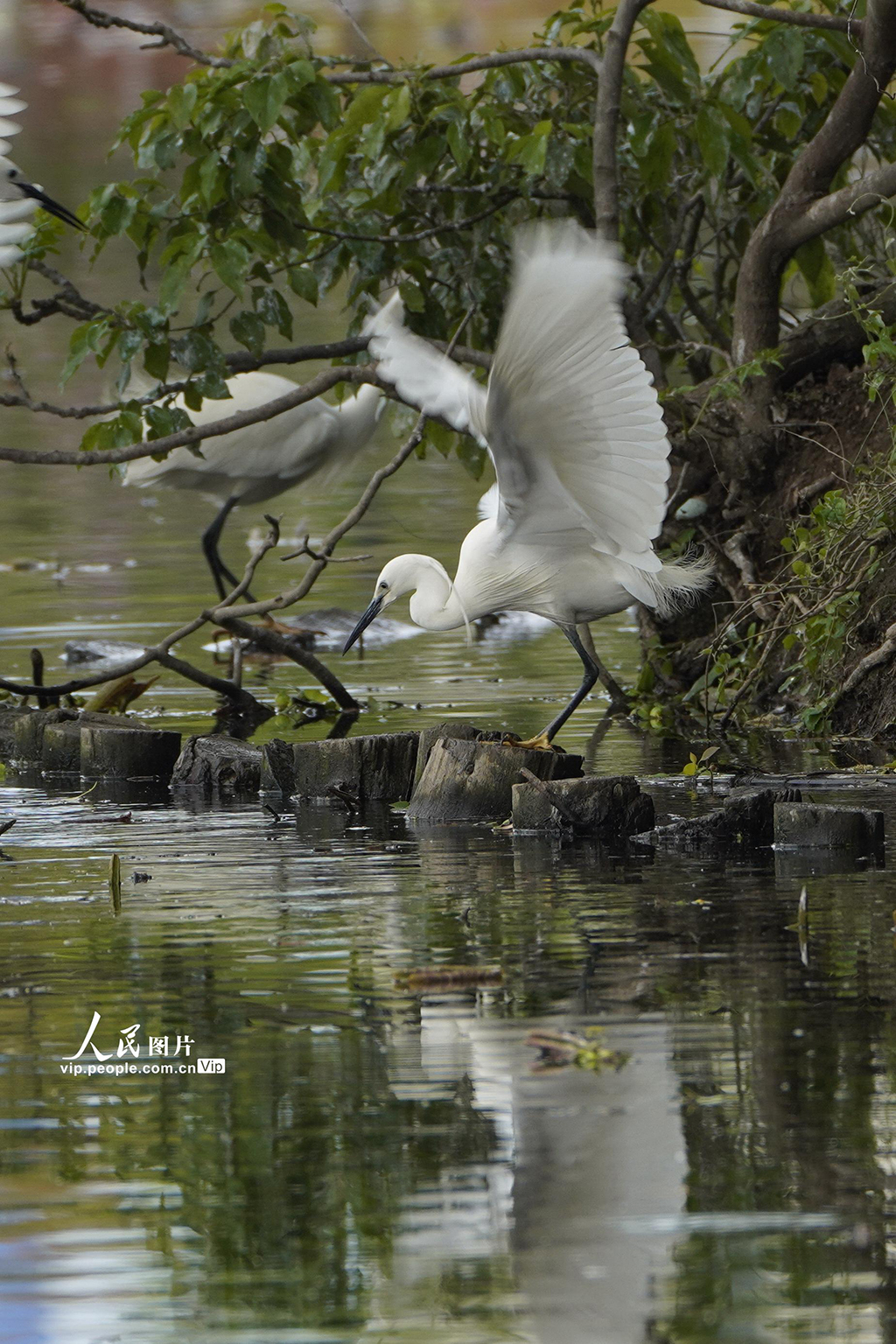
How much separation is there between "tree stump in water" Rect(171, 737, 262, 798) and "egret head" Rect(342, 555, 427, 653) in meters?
0.77

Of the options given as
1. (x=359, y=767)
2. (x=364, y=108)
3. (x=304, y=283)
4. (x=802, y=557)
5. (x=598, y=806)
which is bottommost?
(x=598, y=806)

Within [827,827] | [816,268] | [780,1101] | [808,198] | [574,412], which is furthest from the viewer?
[816,268]

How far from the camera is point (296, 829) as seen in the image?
607 centimetres

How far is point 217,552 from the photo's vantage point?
11266mm

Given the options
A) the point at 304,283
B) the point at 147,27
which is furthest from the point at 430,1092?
the point at 147,27

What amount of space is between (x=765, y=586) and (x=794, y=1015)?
13.5ft

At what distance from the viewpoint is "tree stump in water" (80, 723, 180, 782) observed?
277 inches

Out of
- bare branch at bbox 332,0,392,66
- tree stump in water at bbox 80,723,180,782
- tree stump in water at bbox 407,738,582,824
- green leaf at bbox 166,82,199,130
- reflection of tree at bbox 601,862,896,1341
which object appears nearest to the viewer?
reflection of tree at bbox 601,862,896,1341

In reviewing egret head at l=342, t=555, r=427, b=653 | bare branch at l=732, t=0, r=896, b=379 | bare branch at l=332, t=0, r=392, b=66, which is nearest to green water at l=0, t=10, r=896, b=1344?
egret head at l=342, t=555, r=427, b=653

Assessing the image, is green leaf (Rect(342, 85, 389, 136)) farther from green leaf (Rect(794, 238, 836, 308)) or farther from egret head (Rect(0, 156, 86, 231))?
egret head (Rect(0, 156, 86, 231))

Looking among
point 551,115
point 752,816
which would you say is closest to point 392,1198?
point 752,816

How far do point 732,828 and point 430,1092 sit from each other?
227cm

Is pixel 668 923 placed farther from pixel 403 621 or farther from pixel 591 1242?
pixel 403 621

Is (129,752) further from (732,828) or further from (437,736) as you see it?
(732,828)
